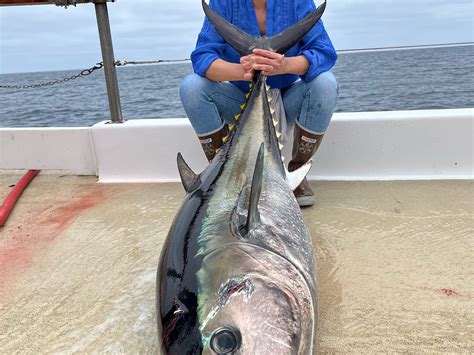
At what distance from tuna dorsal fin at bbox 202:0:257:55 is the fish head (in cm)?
133

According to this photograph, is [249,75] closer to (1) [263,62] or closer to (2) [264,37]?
(1) [263,62]

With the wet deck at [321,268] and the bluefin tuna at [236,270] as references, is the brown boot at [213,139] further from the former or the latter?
the bluefin tuna at [236,270]

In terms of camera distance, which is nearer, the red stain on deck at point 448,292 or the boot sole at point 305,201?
the red stain on deck at point 448,292

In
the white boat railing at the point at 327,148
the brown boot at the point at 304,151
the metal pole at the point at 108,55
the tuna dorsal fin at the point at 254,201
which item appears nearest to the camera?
the tuna dorsal fin at the point at 254,201

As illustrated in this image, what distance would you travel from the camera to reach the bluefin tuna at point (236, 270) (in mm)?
905

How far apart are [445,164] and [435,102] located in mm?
15402

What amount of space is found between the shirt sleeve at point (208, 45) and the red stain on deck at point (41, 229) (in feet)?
3.40

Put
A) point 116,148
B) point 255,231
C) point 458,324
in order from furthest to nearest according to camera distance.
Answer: point 116,148 < point 458,324 < point 255,231

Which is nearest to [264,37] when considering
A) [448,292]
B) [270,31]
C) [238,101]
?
[270,31]

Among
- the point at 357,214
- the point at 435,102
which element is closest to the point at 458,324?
the point at 357,214

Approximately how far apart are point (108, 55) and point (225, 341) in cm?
256

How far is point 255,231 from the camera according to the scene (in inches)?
47.9

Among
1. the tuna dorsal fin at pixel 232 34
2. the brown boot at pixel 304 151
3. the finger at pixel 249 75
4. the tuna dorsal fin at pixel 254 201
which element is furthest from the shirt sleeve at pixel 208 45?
the tuna dorsal fin at pixel 254 201

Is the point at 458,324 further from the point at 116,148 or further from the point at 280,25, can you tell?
the point at 116,148
